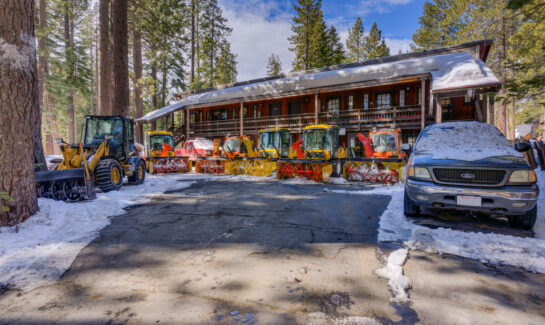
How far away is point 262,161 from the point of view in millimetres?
13570

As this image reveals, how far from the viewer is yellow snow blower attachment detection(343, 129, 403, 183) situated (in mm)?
10414

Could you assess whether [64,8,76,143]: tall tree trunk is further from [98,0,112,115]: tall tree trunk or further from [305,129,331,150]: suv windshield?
[305,129,331,150]: suv windshield

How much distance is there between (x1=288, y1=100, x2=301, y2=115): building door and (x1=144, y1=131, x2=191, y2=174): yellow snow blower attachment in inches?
430

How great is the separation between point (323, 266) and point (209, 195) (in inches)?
211

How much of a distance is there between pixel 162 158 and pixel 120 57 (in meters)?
6.00

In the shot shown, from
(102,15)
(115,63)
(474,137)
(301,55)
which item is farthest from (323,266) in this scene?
(301,55)

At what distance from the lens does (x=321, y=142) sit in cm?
1187

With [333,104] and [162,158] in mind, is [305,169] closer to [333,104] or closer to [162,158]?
[162,158]

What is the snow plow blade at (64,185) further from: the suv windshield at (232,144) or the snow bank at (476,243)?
the suv windshield at (232,144)

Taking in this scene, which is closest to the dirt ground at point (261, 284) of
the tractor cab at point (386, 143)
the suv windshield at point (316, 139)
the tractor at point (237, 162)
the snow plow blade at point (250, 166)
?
the suv windshield at point (316, 139)

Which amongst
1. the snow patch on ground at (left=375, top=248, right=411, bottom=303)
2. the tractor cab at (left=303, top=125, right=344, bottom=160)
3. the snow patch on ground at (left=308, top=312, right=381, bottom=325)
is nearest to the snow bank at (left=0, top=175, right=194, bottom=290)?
the snow patch on ground at (left=308, top=312, right=381, bottom=325)

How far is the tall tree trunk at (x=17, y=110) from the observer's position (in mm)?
4059

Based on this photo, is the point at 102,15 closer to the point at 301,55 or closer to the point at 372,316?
the point at 372,316

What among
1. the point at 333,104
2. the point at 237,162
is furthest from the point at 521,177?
the point at 333,104
